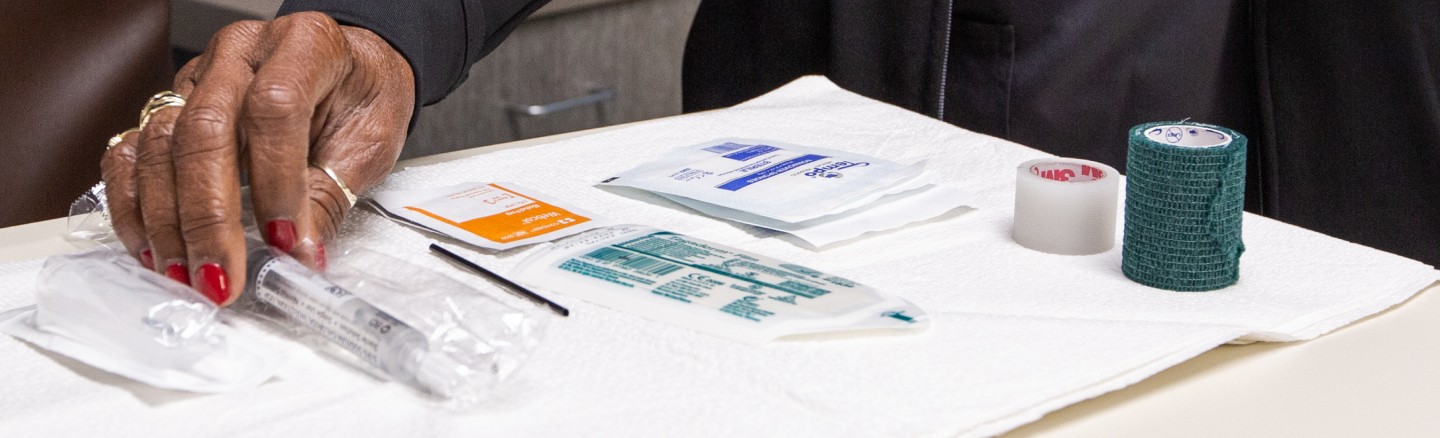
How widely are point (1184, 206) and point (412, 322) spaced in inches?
13.1

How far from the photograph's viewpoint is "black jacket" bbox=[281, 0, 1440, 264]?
3.17 feet

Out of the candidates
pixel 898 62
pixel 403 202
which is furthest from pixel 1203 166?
pixel 898 62

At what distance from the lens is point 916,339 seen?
1.56 feet

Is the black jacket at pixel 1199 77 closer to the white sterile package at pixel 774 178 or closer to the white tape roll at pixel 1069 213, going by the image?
the white sterile package at pixel 774 178

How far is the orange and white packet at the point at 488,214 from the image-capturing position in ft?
1.99

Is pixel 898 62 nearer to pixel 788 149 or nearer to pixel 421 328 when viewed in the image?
pixel 788 149

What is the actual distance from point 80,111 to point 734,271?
611 mm

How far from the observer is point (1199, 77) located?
42.0 inches

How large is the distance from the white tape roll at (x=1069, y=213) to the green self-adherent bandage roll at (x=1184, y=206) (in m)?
0.03

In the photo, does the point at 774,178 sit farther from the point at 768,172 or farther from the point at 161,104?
the point at 161,104

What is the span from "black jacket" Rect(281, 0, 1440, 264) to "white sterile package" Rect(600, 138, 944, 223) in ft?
0.80

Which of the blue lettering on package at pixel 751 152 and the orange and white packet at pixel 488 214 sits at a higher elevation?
the blue lettering on package at pixel 751 152

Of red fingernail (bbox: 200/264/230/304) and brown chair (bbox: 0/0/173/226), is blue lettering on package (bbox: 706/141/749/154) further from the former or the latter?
brown chair (bbox: 0/0/173/226)

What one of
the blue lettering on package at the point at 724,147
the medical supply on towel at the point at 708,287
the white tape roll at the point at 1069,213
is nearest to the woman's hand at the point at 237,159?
the medical supply on towel at the point at 708,287
